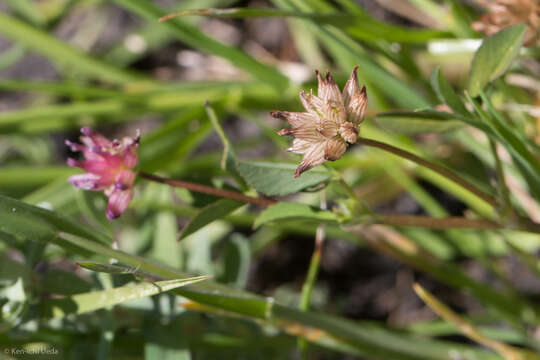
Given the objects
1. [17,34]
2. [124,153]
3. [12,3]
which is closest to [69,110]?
[17,34]

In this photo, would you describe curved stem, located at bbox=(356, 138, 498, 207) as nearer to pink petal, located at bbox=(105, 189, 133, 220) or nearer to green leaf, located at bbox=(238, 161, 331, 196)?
green leaf, located at bbox=(238, 161, 331, 196)

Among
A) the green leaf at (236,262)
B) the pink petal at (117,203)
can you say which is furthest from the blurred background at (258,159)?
the pink petal at (117,203)

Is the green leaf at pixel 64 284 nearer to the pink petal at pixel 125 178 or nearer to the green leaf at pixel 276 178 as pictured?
the pink petal at pixel 125 178

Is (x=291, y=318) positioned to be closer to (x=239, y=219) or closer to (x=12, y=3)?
(x=239, y=219)

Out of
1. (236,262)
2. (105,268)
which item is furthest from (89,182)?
(236,262)

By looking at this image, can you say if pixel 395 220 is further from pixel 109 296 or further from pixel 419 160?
pixel 109 296
